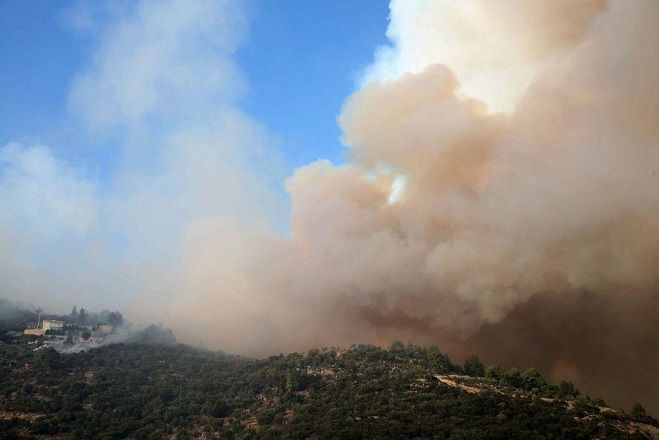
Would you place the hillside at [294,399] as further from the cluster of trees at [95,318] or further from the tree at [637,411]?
the cluster of trees at [95,318]

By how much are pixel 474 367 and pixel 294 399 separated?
2543 centimetres

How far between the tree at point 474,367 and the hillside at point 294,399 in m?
0.21

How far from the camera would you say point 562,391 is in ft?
188

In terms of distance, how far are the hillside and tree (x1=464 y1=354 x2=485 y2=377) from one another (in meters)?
0.21

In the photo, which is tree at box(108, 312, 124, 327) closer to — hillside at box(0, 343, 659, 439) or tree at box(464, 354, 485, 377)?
hillside at box(0, 343, 659, 439)

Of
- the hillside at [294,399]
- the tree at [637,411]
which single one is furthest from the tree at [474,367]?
the tree at [637,411]

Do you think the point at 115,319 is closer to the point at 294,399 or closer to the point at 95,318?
Answer: the point at 95,318

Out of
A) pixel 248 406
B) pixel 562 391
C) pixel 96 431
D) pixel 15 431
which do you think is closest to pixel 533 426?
pixel 562 391

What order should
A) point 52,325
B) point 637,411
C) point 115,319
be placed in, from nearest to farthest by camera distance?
1. point 637,411
2. point 52,325
3. point 115,319

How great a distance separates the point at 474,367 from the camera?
65000mm

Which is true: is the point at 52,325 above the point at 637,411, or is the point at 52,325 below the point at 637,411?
above

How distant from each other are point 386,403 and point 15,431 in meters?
37.2

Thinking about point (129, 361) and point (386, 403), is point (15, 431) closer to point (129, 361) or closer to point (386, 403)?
point (129, 361)

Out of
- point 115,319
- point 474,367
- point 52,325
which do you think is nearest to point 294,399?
point 474,367
